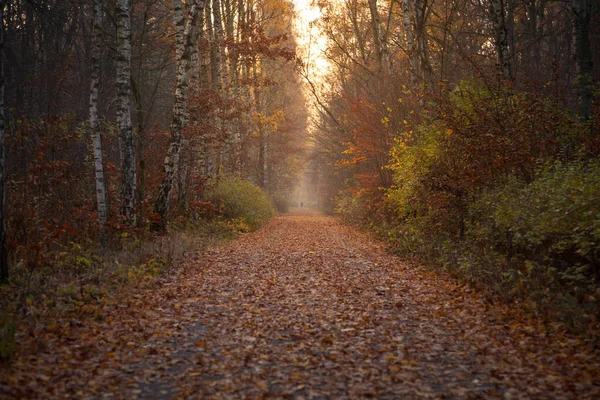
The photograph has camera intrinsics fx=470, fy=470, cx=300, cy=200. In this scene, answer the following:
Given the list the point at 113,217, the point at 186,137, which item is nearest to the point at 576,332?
the point at 113,217

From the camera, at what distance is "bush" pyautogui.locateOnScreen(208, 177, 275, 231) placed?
2098 cm

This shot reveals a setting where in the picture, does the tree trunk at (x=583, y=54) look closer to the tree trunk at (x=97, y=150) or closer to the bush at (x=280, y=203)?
the tree trunk at (x=97, y=150)

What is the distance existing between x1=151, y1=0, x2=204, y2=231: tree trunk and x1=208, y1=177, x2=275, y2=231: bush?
4810 mm

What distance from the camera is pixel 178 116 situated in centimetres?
1491

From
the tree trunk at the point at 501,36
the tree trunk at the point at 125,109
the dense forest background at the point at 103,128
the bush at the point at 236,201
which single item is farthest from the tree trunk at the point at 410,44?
the tree trunk at the point at 125,109

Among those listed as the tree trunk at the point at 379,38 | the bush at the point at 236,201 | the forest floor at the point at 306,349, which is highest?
the tree trunk at the point at 379,38

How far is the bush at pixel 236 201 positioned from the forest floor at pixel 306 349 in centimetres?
1160

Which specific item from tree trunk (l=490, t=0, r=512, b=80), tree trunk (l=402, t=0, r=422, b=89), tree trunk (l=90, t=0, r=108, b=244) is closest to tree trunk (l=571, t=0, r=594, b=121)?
tree trunk (l=490, t=0, r=512, b=80)

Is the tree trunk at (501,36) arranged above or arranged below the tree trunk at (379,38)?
below

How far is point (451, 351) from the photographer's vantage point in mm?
5672

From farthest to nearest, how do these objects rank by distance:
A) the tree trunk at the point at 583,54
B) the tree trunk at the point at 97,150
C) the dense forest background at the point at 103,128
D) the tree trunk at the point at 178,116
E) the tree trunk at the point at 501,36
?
the tree trunk at the point at 178,116, the tree trunk at the point at 501,36, the tree trunk at the point at 583,54, the tree trunk at the point at 97,150, the dense forest background at the point at 103,128

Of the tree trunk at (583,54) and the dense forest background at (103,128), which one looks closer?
the dense forest background at (103,128)

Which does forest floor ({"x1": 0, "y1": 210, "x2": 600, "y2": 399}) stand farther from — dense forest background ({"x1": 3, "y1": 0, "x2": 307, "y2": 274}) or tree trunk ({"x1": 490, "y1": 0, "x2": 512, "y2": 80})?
tree trunk ({"x1": 490, "y1": 0, "x2": 512, "y2": 80})

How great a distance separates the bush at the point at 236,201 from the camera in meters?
21.0
